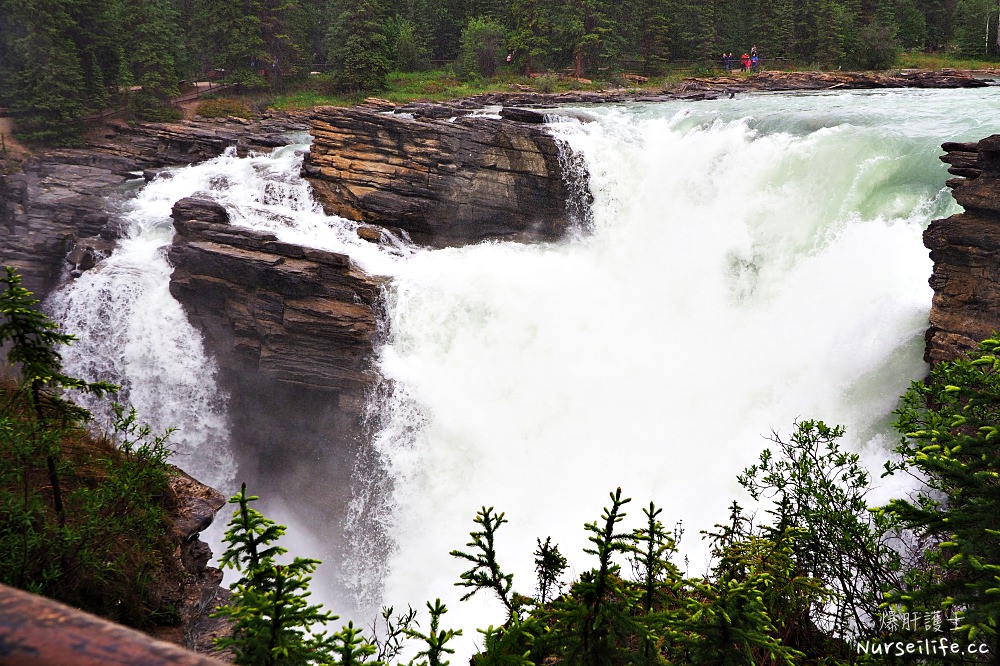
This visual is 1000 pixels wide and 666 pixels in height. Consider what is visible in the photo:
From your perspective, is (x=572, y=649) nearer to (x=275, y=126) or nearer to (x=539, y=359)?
(x=539, y=359)

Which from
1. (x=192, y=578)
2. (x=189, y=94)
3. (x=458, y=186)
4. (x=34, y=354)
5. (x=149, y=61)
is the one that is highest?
(x=189, y=94)

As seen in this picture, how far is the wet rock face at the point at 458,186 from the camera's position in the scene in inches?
719

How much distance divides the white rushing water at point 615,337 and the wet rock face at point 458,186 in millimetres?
952

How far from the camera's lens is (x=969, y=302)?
10461mm

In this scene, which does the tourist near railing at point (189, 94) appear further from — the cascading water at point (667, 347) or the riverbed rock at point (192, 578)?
the riverbed rock at point (192, 578)

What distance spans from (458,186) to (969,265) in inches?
506

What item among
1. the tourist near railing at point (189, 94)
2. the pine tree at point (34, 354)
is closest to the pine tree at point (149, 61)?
the tourist near railing at point (189, 94)

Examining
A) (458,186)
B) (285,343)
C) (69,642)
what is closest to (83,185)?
(285,343)

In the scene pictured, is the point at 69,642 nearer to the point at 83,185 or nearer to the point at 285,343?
the point at 285,343

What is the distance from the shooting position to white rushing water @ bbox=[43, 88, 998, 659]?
11711mm

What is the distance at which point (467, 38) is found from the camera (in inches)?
1746

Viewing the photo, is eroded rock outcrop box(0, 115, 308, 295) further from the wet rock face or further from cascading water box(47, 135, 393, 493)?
the wet rock face

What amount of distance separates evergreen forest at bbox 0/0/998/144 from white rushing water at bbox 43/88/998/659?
1925cm

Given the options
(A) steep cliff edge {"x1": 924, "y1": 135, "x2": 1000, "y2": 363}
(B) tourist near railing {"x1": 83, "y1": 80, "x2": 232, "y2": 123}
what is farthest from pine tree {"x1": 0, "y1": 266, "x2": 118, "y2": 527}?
(B) tourist near railing {"x1": 83, "y1": 80, "x2": 232, "y2": 123}
